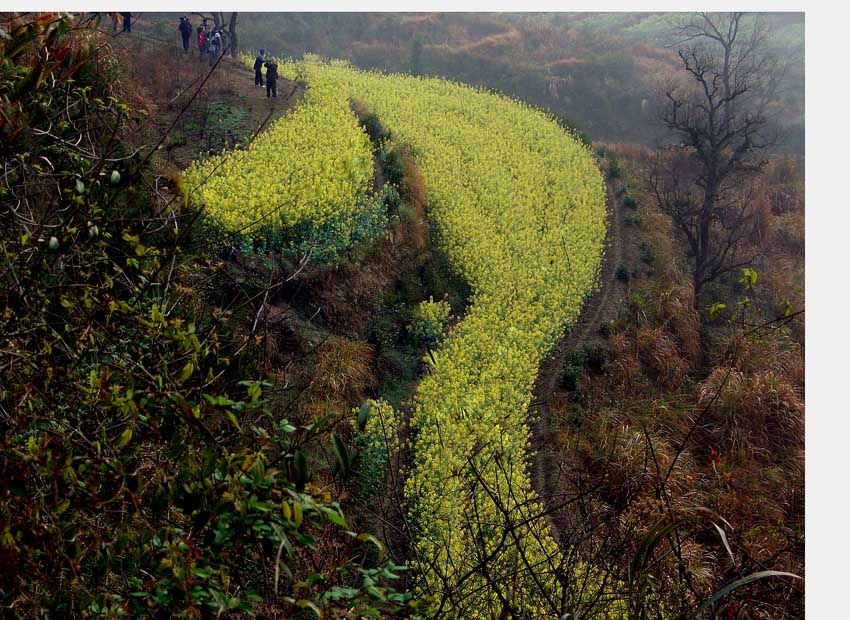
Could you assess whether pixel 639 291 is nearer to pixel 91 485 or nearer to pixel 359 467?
pixel 359 467

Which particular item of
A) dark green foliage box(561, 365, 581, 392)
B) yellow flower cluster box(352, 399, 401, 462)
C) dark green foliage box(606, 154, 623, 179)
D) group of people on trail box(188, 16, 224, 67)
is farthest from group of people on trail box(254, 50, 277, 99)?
dark green foliage box(606, 154, 623, 179)

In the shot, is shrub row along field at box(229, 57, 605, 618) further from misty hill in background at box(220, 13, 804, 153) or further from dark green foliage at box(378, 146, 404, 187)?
dark green foliage at box(378, 146, 404, 187)

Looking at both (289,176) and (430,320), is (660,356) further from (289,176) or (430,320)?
(289,176)

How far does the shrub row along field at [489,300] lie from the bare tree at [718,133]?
1981 millimetres

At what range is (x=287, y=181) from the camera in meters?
8.34

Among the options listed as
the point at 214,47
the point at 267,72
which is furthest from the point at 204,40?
the point at 267,72

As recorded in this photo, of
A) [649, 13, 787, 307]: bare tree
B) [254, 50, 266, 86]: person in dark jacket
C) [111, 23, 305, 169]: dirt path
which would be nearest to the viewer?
[111, 23, 305, 169]: dirt path

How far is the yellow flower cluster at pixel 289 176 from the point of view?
738 centimetres

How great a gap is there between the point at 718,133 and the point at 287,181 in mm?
9051

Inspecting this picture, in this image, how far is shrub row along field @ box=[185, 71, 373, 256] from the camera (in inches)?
288

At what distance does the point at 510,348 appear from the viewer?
9.37 m

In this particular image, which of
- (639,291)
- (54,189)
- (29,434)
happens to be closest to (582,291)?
(639,291)

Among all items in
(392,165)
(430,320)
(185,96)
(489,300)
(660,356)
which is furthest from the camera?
(392,165)

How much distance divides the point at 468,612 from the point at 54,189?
4708 mm
